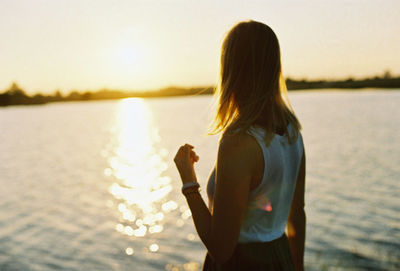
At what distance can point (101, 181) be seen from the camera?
1895cm

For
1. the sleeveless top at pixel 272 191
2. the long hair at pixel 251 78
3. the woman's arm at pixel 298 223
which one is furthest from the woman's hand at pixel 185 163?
the woman's arm at pixel 298 223

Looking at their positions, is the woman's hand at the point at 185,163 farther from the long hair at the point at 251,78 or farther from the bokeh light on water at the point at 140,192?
the bokeh light on water at the point at 140,192

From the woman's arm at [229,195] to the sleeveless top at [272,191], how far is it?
0.31 ft

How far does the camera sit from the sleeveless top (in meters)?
1.84

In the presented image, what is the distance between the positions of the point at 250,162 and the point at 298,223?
0.83 metres

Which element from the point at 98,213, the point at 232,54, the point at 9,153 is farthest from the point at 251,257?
the point at 9,153

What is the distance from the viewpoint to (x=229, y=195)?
69.7 inches

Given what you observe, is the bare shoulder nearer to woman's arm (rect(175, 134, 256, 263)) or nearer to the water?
woman's arm (rect(175, 134, 256, 263))

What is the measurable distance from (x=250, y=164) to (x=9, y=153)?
3346 cm

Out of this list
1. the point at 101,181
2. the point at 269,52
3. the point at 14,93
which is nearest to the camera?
the point at 269,52

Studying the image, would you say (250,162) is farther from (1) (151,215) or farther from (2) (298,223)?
(1) (151,215)

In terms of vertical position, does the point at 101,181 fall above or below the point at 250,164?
below

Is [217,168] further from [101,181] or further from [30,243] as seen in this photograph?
[101,181]

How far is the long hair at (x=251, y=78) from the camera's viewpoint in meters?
1.87
